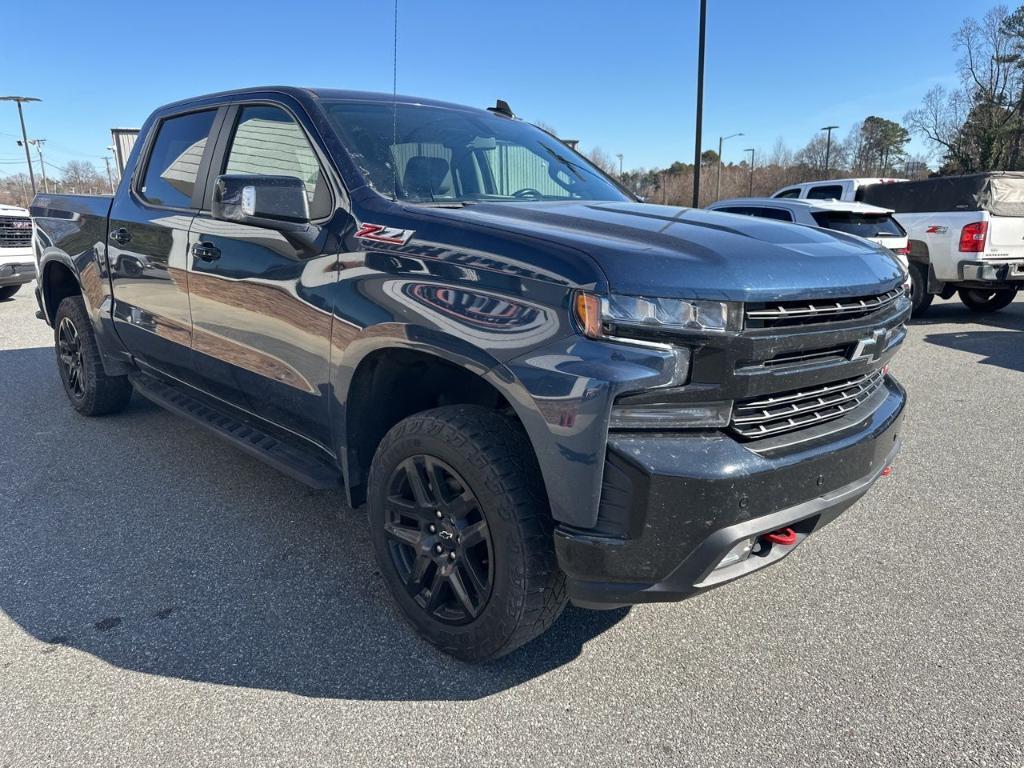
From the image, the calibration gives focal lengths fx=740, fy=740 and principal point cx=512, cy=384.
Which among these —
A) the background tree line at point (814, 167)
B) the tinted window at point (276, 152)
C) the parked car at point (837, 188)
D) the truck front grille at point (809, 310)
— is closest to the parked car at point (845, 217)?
the parked car at point (837, 188)

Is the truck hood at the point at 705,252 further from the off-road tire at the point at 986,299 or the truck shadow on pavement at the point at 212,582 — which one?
the off-road tire at the point at 986,299

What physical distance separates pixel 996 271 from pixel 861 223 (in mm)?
2014

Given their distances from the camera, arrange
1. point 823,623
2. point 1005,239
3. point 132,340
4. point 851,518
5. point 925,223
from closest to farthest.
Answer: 1. point 823,623
2. point 851,518
3. point 132,340
4. point 1005,239
5. point 925,223

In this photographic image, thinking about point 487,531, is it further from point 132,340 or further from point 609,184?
point 132,340

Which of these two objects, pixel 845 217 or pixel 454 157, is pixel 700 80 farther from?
pixel 454 157

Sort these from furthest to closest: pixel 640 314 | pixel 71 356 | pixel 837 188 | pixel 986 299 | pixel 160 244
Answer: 1. pixel 837 188
2. pixel 986 299
3. pixel 71 356
4. pixel 160 244
5. pixel 640 314

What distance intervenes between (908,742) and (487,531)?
1.37 metres

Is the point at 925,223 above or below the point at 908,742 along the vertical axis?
above

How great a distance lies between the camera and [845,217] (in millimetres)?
8148

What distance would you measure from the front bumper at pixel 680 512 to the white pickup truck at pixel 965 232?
837cm

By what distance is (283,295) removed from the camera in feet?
9.40

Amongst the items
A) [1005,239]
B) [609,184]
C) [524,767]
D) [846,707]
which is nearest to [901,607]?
[846,707]

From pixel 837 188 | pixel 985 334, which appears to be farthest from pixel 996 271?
pixel 837 188

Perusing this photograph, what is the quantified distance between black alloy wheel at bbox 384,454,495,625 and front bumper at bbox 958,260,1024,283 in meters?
8.82
